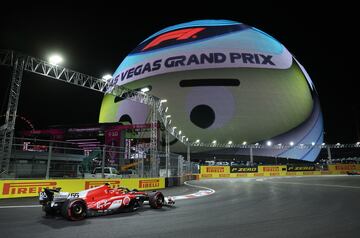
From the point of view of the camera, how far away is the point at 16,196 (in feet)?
40.1

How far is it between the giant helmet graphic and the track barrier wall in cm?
474

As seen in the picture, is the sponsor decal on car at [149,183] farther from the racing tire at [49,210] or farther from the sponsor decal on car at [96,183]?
the racing tire at [49,210]

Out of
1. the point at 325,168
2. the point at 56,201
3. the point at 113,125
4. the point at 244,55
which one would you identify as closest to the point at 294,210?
the point at 56,201

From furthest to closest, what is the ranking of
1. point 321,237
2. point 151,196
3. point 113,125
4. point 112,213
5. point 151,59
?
point 151,59
point 113,125
point 151,196
point 112,213
point 321,237

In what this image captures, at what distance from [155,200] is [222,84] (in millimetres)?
40587

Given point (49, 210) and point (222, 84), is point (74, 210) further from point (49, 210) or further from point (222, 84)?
point (222, 84)

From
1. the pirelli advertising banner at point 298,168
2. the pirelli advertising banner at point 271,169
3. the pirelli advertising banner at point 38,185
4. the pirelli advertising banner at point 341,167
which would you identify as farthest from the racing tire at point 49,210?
the pirelli advertising banner at point 341,167

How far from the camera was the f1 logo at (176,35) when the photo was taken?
50.9 meters

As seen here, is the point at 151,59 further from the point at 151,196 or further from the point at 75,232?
the point at 75,232

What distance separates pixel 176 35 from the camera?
52.6 meters

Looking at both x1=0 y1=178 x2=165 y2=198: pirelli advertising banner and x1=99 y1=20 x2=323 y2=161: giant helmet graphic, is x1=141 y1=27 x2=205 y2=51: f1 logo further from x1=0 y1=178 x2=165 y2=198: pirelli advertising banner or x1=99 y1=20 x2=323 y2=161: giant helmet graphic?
x1=0 y1=178 x2=165 y2=198: pirelli advertising banner

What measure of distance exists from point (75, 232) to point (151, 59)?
47.3m

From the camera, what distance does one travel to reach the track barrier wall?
44.2 meters

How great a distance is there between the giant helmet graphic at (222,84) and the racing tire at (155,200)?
37.5 metres
